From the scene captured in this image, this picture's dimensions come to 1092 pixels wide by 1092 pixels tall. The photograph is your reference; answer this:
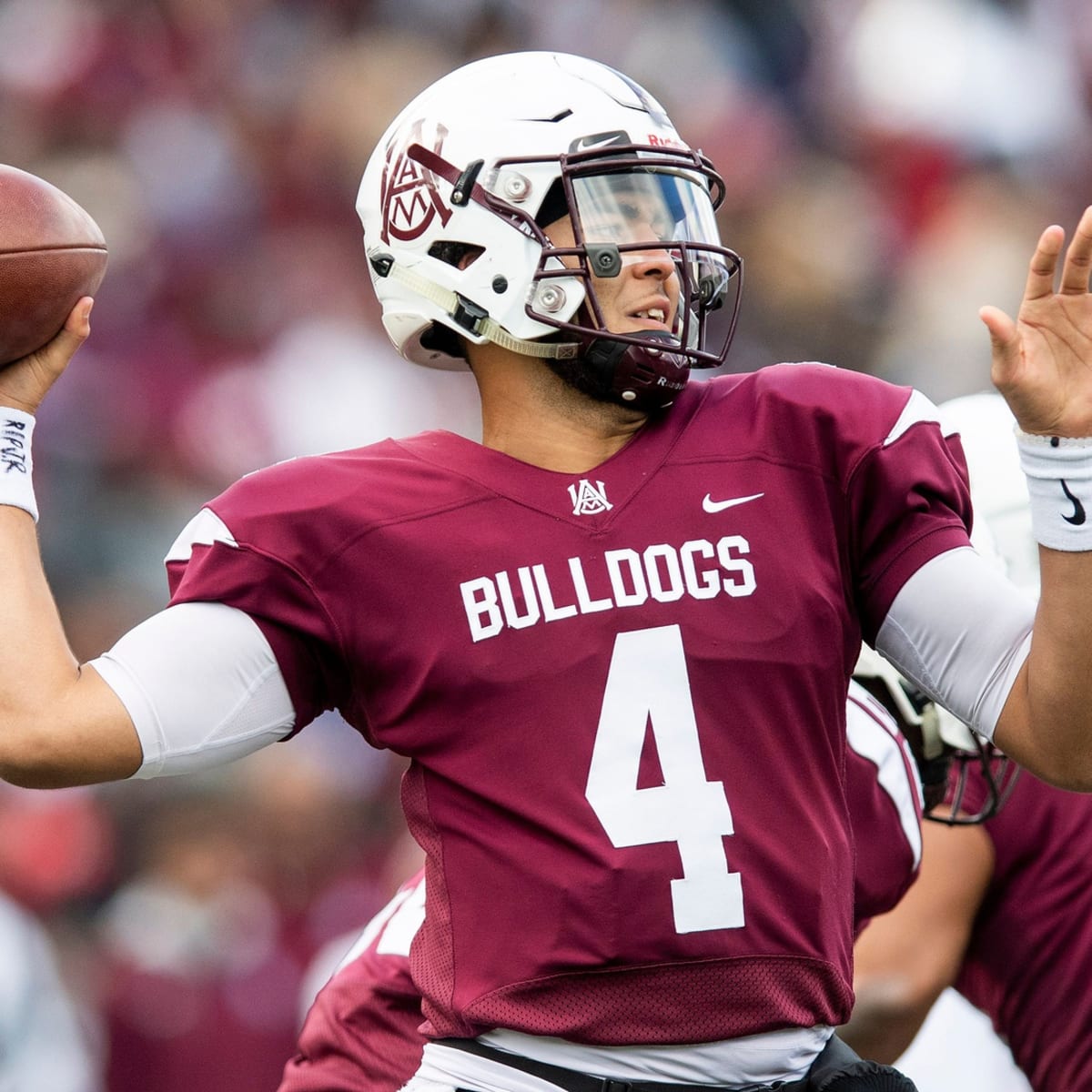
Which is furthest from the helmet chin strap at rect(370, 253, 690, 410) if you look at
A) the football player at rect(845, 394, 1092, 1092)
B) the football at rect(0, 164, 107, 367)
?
the football player at rect(845, 394, 1092, 1092)

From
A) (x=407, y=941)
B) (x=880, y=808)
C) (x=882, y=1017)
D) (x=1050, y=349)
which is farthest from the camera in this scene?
(x=882, y=1017)

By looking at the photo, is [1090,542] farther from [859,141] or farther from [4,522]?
[859,141]

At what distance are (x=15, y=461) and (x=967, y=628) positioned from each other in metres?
1.22

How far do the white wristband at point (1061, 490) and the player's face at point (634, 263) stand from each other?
51 cm

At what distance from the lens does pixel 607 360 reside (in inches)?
88.1

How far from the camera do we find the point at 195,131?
684cm

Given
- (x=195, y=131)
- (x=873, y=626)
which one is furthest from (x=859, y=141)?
(x=873, y=626)

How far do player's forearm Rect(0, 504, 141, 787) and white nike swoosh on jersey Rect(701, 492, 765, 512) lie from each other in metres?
0.75

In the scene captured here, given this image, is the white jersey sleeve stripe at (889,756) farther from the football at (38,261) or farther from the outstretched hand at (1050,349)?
the football at (38,261)

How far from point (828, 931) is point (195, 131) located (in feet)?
17.8

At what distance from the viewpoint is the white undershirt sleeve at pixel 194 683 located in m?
2.12

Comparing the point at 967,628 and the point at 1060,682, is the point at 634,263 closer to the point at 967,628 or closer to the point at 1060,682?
the point at 967,628

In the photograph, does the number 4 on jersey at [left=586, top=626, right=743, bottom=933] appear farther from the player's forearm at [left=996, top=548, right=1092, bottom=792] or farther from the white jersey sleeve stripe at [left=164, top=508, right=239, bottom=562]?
the white jersey sleeve stripe at [left=164, top=508, right=239, bottom=562]

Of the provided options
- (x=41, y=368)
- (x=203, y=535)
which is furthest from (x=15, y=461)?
(x=203, y=535)
